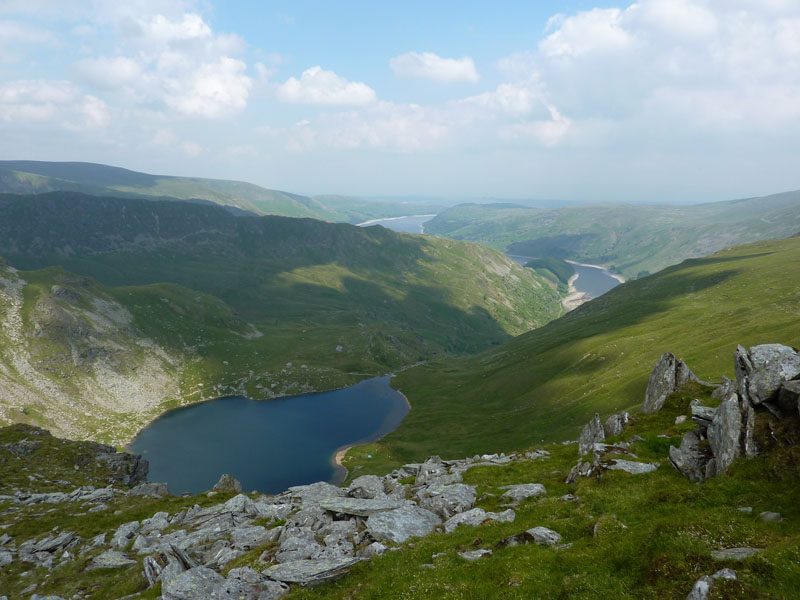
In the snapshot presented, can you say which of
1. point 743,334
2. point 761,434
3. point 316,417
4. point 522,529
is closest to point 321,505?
point 522,529

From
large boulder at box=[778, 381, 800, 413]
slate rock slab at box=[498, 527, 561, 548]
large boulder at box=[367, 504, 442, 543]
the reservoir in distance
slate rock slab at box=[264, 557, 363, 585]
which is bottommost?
the reservoir in distance

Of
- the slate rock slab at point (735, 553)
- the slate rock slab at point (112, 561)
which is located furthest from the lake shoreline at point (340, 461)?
the slate rock slab at point (735, 553)

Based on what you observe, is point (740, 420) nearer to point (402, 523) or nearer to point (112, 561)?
point (402, 523)

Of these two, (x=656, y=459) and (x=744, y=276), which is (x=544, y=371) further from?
(x=656, y=459)

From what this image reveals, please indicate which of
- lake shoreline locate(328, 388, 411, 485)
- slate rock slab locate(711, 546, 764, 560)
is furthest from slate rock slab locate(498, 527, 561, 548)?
lake shoreline locate(328, 388, 411, 485)

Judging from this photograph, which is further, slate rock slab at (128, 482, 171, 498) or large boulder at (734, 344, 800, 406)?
slate rock slab at (128, 482, 171, 498)

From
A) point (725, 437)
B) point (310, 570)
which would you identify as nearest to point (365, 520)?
point (310, 570)

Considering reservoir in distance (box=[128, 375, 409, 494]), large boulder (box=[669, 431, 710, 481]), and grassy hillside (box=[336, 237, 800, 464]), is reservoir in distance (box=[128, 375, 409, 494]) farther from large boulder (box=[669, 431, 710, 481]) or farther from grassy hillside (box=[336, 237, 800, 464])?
large boulder (box=[669, 431, 710, 481])
